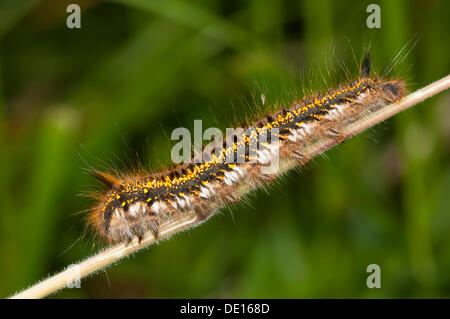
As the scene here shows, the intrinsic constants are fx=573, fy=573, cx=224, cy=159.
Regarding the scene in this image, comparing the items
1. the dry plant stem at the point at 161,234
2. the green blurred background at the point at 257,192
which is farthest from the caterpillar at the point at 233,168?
the green blurred background at the point at 257,192

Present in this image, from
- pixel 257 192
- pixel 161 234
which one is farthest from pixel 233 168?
pixel 257 192

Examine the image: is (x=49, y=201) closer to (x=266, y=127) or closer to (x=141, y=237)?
(x=141, y=237)

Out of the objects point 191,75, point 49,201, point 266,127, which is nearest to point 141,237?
point 266,127

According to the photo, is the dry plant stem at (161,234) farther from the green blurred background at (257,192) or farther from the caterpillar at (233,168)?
the green blurred background at (257,192)

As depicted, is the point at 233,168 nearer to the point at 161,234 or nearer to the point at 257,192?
the point at 161,234

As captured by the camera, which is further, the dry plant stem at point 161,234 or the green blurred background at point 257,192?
the green blurred background at point 257,192

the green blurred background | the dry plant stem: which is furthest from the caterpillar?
the green blurred background
